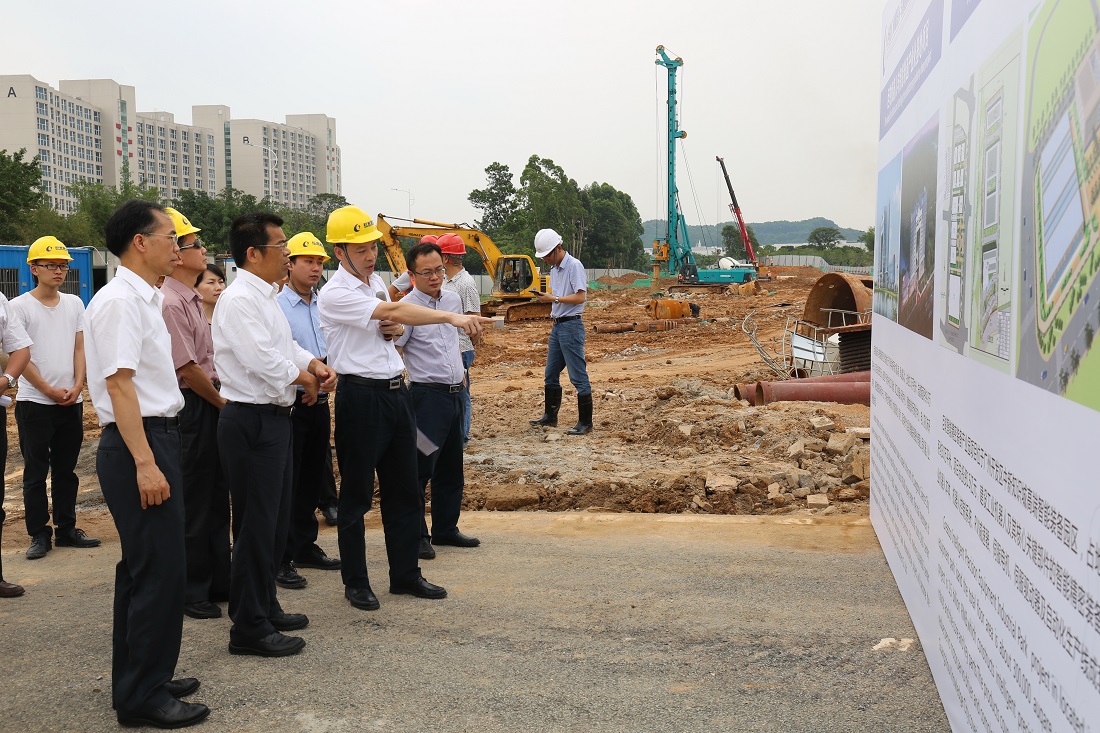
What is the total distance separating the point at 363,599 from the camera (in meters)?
4.80

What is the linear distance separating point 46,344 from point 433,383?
2733 millimetres

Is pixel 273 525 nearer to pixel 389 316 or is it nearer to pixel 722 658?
pixel 389 316

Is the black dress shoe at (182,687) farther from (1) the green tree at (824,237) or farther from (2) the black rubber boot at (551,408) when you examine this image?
(1) the green tree at (824,237)

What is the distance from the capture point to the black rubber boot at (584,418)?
999cm

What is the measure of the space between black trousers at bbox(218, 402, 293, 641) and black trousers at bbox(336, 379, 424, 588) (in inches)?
21.5

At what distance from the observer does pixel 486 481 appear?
8.02 m

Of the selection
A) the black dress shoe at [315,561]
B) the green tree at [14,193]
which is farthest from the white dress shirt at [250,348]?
the green tree at [14,193]

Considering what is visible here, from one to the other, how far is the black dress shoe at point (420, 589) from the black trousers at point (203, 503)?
94 cm

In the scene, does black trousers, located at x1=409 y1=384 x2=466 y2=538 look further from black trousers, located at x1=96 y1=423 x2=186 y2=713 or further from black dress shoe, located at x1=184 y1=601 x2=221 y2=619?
black trousers, located at x1=96 y1=423 x2=186 y2=713

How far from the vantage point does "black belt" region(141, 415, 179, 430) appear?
348 centimetres

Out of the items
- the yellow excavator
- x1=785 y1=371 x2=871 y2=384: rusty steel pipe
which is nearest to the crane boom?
the yellow excavator

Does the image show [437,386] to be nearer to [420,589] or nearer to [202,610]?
[420,589]

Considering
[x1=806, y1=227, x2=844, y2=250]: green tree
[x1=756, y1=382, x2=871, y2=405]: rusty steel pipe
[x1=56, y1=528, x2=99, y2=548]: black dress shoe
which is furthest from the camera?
[x1=806, y1=227, x2=844, y2=250]: green tree

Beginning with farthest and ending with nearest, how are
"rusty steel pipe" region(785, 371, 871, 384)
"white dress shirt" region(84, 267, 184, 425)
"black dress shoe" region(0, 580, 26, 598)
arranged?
"rusty steel pipe" region(785, 371, 871, 384)
"black dress shoe" region(0, 580, 26, 598)
"white dress shirt" region(84, 267, 184, 425)
